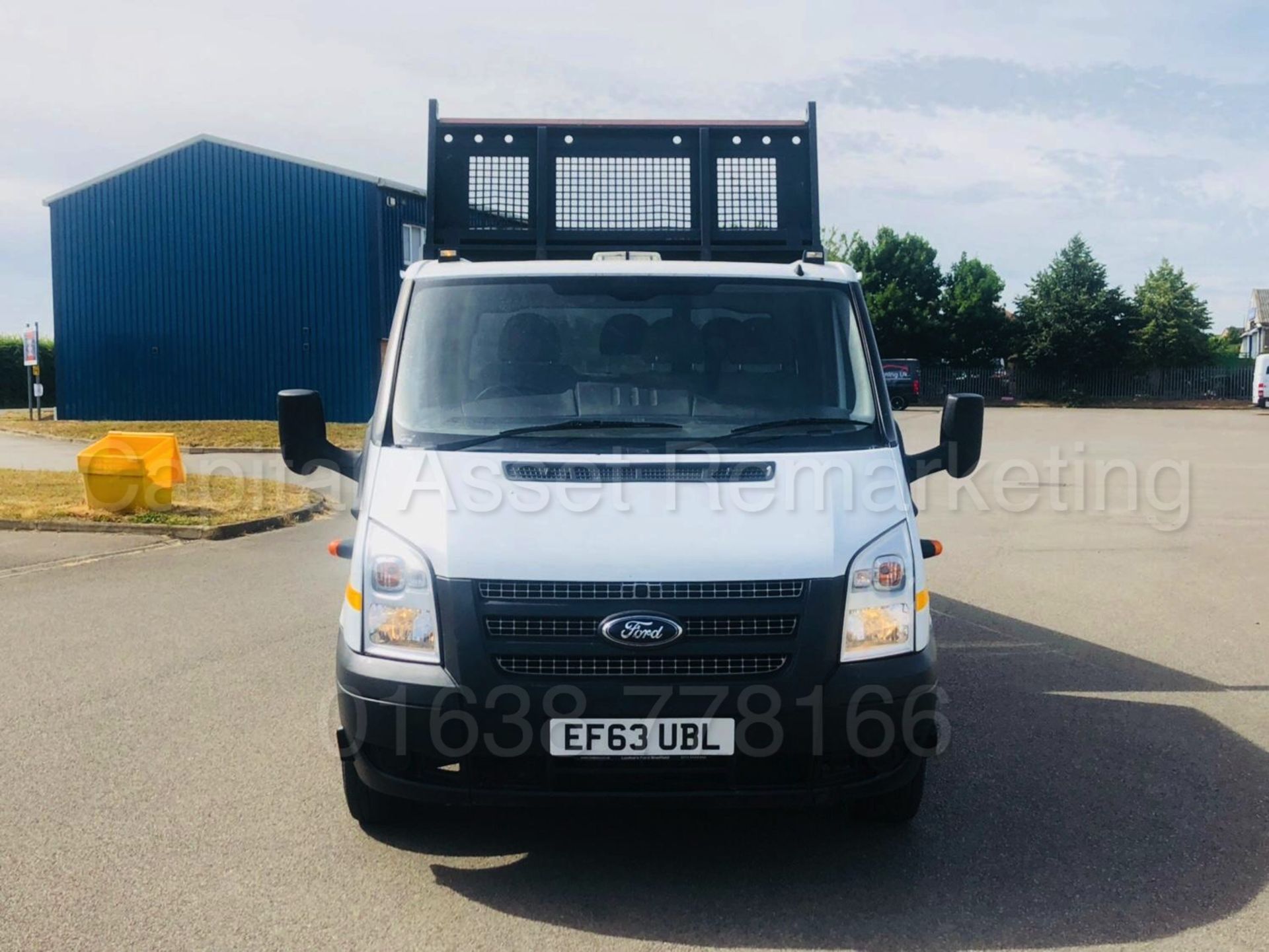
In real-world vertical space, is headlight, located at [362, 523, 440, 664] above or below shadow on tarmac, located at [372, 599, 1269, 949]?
above

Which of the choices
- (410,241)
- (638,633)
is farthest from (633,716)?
(410,241)

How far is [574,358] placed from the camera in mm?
5141

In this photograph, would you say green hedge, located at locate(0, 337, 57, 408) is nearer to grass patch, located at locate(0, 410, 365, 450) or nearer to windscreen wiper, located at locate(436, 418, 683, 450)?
grass patch, located at locate(0, 410, 365, 450)

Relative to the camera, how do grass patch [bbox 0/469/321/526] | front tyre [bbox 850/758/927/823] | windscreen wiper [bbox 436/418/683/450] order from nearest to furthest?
front tyre [bbox 850/758/927/823] < windscreen wiper [bbox 436/418/683/450] < grass patch [bbox 0/469/321/526]

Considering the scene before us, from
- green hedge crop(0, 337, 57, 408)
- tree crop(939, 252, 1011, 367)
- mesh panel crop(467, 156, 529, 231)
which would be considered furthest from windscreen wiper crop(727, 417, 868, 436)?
tree crop(939, 252, 1011, 367)

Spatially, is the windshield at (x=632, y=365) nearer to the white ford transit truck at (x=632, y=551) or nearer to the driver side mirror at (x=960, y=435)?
the white ford transit truck at (x=632, y=551)

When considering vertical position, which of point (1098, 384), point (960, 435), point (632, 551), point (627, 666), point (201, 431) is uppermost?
point (1098, 384)

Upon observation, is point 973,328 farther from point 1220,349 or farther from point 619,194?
point 619,194

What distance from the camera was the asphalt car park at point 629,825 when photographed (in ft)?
12.7

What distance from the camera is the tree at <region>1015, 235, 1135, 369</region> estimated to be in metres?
65.8

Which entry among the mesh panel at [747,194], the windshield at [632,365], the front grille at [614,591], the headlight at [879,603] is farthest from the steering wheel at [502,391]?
the mesh panel at [747,194]

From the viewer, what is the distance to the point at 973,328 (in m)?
72.9

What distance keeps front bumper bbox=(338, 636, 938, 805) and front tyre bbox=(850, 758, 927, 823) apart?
17.0 inches

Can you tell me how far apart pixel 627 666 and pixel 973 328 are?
235 ft
